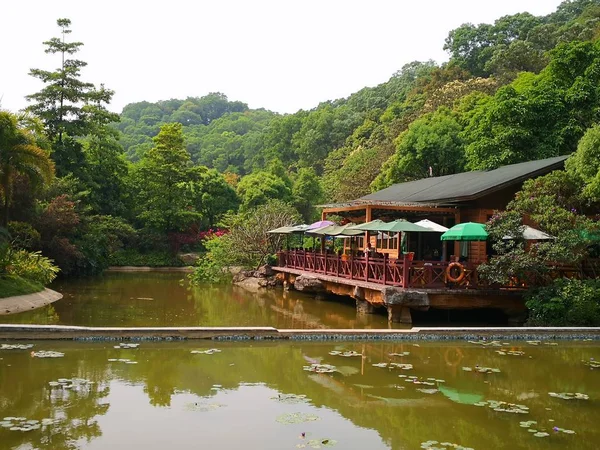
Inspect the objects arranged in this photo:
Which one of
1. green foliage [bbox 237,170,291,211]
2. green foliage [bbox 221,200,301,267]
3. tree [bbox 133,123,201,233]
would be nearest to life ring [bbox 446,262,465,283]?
green foliage [bbox 221,200,301,267]

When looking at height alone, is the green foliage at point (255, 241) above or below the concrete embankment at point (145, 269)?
above

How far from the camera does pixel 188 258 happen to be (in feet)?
142

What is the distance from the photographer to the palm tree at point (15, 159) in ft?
68.1

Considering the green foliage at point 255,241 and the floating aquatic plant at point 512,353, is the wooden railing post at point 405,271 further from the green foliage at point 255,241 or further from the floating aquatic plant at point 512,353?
the green foliage at point 255,241

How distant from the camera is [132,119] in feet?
390

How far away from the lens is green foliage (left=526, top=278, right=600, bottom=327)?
15031mm

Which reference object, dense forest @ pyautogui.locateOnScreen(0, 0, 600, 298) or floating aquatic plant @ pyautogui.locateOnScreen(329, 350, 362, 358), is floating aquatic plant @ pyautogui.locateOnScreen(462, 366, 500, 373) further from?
dense forest @ pyautogui.locateOnScreen(0, 0, 600, 298)

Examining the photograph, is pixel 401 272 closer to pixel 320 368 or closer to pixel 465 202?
pixel 465 202

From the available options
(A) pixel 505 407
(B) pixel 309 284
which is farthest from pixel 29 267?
(A) pixel 505 407

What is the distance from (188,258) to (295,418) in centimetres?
3645

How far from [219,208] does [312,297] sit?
2600 cm

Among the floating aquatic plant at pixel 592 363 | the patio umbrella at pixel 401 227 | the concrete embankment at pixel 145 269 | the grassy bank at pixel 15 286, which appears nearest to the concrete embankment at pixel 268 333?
the floating aquatic plant at pixel 592 363

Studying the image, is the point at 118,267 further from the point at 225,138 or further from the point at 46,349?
the point at 225,138

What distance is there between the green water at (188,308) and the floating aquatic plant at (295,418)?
27.0 feet
